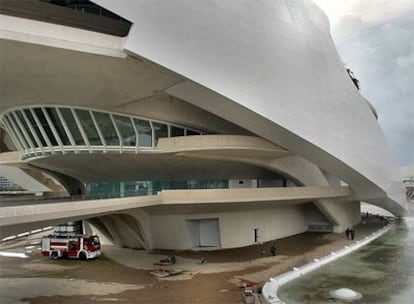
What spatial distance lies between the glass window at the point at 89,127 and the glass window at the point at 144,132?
2.50 m

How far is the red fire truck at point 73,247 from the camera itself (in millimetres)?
24531

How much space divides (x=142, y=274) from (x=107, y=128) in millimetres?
9177

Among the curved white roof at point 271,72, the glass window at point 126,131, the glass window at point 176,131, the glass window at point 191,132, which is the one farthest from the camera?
the glass window at point 191,132

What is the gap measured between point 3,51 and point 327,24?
1055 inches

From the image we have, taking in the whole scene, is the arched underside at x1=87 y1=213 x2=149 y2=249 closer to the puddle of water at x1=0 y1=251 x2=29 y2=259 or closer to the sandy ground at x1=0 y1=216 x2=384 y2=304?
the sandy ground at x1=0 y1=216 x2=384 y2=304

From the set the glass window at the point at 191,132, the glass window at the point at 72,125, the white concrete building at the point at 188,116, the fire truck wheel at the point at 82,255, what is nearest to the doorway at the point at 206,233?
the white concrete building at the point at 188,116

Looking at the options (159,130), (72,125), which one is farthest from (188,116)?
(72,125)

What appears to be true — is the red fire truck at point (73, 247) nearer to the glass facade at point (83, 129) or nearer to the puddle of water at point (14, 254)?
the puddle of water at point (14, 254)

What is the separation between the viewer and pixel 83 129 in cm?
2358

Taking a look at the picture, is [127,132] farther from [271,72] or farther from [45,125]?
[271,72]

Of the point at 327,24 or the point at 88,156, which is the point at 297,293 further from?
the point at 327,24

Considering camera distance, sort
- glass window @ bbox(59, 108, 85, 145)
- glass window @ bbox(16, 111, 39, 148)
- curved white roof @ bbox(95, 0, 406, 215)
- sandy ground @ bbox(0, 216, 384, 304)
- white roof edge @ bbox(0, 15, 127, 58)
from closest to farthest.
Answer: white roof edge @ bbox(0, 15, 127, 58)
sandy ground @ bbox(0, 216, 384, 304)
curved white roof @ bbox(95, 0, 406, 215)
glass window @ bbox(59, 108, 85, 145)
glass window @ bbox(16, 111, 39, 148)

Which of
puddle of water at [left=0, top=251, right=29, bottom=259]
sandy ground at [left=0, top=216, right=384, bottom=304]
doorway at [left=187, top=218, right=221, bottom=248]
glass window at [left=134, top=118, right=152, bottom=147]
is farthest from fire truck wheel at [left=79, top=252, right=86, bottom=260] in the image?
glass window at [left=134, top=118, right=152, bottom=147]

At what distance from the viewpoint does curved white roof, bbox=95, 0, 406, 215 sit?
18141mm
